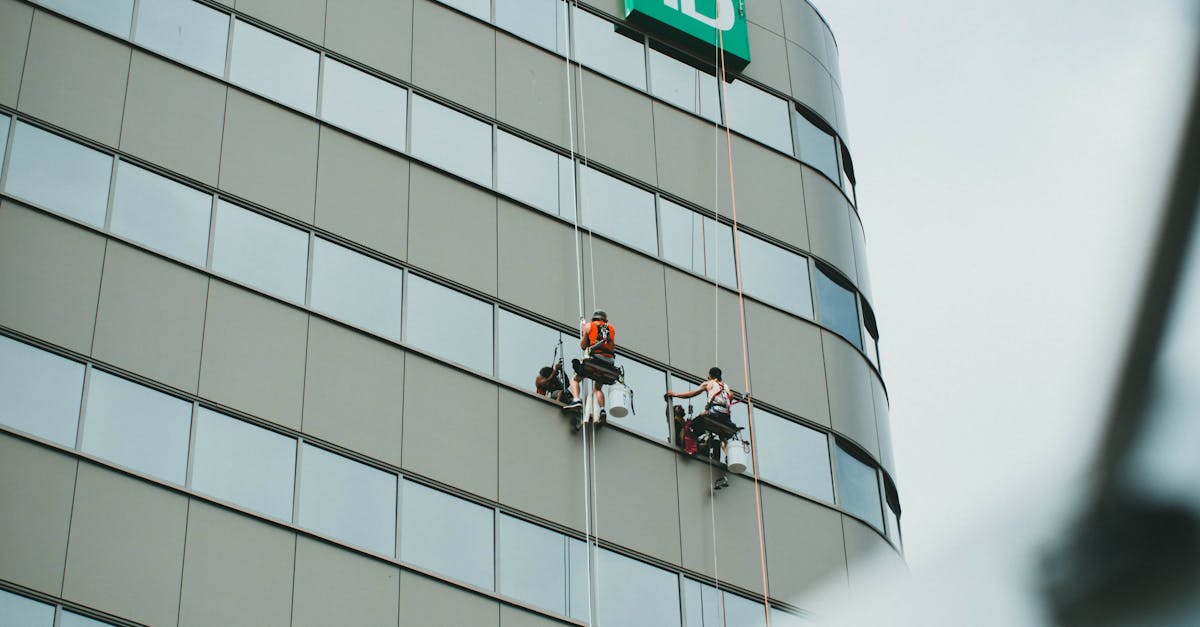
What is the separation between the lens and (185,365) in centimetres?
1745

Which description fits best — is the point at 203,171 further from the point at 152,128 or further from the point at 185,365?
the point at 185,365

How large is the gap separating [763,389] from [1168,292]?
21419 millimetres

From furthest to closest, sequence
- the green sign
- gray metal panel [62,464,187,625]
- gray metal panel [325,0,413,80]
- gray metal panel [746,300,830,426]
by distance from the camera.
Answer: the green sign → gray metal panel [746,300,830,426] → gray metal panel [325,0,413,80] → gray metal panel [62,464,187,625]

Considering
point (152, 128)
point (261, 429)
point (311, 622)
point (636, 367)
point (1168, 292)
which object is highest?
point (152, 128)

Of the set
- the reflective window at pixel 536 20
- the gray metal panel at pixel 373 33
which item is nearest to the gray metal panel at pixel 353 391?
the gray metal panel at pixel 373 33

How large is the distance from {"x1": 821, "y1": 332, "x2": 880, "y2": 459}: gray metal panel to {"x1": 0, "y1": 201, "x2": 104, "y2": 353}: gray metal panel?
445 inches

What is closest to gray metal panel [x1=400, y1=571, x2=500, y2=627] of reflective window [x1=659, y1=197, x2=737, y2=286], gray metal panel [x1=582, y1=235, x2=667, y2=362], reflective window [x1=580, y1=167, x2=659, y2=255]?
gray metal panel [x1=582, y1=235, x2=667, y2=362]

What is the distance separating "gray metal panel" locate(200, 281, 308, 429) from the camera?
17.6 metres

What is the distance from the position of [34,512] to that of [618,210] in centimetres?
996

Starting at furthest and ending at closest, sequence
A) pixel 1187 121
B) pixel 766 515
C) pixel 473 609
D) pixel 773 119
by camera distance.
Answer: pixel 773 119
pixel 766 515
pixel 473 609
pixel 1187 121

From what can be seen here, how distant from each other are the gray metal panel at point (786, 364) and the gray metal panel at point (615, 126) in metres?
2.86

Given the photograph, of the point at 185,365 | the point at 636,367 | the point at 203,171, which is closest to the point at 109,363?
the point at 185,365

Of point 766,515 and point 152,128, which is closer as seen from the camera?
point 152,128

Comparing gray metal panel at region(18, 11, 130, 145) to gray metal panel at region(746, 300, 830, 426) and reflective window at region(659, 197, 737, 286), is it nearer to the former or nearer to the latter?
reflective window at region(659, 197, 737, 286)
